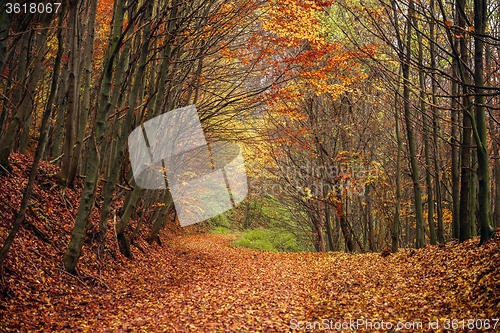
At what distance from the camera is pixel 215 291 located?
8.07 meters

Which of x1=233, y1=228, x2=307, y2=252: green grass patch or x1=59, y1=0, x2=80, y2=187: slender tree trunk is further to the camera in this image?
x1=233, y1=228, x2=307, y2=252: green grass patch

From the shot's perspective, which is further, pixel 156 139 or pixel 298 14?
pixel 156 139

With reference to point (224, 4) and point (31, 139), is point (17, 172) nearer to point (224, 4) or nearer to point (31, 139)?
point (224, 4)

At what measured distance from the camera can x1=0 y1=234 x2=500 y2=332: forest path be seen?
17.5 feet

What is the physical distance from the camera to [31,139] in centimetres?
1897

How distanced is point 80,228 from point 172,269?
4277 millimetres

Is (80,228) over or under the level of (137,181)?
under

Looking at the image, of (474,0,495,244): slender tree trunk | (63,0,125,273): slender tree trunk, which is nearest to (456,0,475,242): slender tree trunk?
(474,0,495,244): slender tree trunk

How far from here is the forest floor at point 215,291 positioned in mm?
5309

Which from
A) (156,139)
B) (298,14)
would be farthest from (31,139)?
(298,14)

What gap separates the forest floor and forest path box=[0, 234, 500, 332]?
2cm

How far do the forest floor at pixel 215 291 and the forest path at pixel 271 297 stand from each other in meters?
0.02

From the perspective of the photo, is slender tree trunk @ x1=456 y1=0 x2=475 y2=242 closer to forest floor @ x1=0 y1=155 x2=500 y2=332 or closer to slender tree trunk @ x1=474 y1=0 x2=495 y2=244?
forest floor @ x1=0 y1=155 x2=500 y2=332

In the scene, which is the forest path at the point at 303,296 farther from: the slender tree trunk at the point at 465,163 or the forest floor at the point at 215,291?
the slender tree trunk at the point at 465,163
